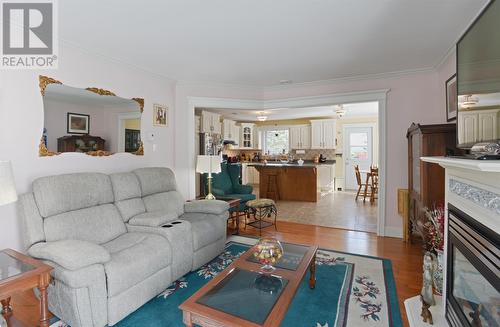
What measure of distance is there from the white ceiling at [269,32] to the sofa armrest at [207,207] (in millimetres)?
1842

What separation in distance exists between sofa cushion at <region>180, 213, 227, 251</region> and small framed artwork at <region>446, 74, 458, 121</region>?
2.99 meters

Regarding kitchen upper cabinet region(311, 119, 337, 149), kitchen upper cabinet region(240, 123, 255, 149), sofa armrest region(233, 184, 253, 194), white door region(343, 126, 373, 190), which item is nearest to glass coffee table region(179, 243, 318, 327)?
sofa armrest region(233, 184, 253, 194)

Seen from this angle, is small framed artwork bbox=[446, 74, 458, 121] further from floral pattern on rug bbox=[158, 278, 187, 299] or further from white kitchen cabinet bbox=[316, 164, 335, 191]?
white kitchen cabinet bbox=[316, 164, 335, 191]

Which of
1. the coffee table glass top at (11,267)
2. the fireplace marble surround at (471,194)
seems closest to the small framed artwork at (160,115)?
the coffee table glass top at (11,267)

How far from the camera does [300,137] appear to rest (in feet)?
28.6

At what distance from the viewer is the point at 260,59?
3254 millimetres

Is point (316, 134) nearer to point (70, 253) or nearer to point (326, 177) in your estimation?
point (326, 177)

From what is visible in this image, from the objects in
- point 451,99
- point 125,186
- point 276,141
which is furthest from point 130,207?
point 276,141

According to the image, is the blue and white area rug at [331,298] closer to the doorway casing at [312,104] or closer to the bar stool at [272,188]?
the doorway casing at [312,104]

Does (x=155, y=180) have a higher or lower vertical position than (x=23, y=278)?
higher

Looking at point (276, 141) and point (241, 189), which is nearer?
point (241, 189)

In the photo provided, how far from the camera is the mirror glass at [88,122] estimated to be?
8.54ft

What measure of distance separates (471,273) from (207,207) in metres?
2.55

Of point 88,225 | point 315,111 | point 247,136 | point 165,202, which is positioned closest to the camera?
point 88,225
